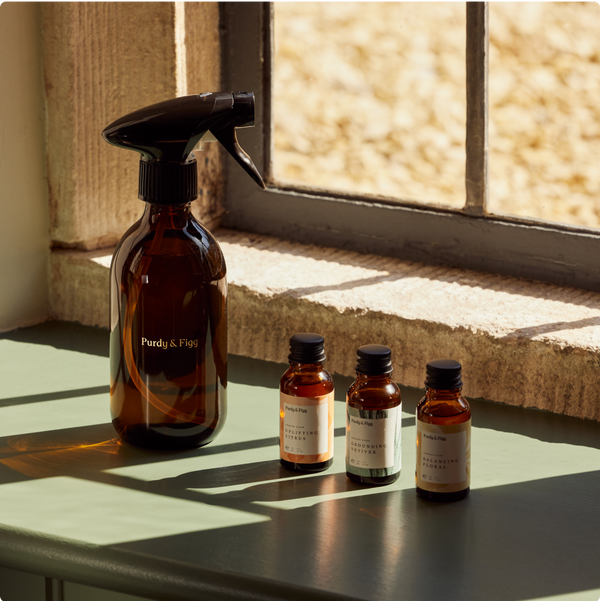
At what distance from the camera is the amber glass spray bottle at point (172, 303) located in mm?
869

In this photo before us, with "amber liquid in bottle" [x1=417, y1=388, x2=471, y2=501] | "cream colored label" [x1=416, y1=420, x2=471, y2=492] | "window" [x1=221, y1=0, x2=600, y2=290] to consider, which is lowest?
"cream colored label" [x1=416, y1=420, x2=471, y2=492]

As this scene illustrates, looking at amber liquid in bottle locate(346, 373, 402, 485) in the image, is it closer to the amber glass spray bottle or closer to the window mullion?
the amber glass spray bottle


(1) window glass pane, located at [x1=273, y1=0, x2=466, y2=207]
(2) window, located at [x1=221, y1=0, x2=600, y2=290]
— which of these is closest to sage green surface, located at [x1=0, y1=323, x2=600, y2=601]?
(2) window, located at [x1=221, y1=0, x2=600, y2=290]

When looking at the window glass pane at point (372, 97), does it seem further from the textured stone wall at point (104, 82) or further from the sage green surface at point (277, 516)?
the sage green surface at point (277, 516)

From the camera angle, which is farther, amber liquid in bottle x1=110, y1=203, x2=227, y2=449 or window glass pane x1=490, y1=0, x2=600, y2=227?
window glass pane x1=490, y1=0, x2=600, y2=227

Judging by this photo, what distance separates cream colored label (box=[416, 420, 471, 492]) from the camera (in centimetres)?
81

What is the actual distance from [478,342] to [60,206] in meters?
0.63

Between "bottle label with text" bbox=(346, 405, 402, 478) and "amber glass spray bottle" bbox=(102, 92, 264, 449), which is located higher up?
"amber glass spray bottle" bbox=(102, 92, 264, 449)

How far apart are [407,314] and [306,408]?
28 centimetres

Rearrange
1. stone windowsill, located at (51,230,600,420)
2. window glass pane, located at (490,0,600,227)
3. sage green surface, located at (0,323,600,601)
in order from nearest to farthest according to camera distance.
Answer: sage green surface, located at (0,323,600,601) < stone windowsill, located at (51,230,600,420) < window glass pane, located at (490,0,600,227)

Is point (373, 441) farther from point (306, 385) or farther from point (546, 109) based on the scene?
point (546, 109)

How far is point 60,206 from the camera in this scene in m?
1.31

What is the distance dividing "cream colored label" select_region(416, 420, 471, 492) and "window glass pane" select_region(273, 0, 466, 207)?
1.72 feet

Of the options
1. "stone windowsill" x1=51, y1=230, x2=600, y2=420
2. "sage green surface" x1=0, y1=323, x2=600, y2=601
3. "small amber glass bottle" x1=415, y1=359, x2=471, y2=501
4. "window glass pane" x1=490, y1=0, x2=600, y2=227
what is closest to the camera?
"sage green surface" x1=0, y1=323, x2=600, y2=601
